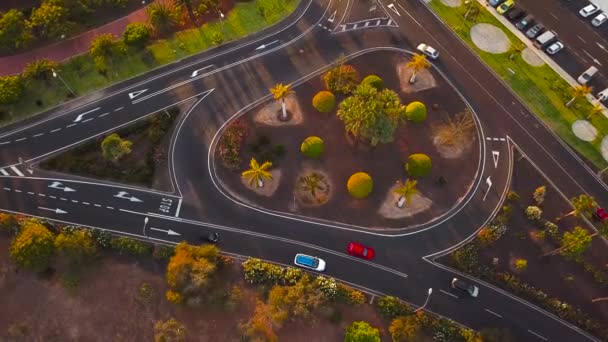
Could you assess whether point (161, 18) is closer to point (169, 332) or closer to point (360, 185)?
point (360, 185)

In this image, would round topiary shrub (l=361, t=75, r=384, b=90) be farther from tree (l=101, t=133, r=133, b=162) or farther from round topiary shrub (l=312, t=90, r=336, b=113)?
tree (l=101, t=133, r=133, b=162)

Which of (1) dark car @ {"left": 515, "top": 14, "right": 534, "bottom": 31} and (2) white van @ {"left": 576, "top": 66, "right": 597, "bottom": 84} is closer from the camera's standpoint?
(2) white van @ {"left": 576, "top": 66, "right": 597, "bottom": 84}

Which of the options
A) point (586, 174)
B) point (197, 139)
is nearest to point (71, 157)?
point (197, 139)

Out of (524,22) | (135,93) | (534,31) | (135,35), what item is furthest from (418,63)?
Answer: (135,35)

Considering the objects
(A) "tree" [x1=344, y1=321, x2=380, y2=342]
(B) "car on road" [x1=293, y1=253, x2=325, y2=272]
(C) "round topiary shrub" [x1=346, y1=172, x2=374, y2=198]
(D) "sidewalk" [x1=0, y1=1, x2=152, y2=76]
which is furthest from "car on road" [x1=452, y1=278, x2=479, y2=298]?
(D) "sidewalk" [x1=0, y1=1, x2=152, y2=76]

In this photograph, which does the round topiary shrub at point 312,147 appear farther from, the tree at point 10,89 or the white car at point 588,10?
the white car at point 588,10

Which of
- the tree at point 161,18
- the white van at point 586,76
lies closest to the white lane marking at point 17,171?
the tree at point 161,18
